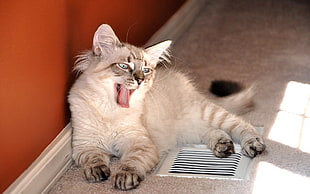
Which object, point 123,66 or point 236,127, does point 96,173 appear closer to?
point 123,66

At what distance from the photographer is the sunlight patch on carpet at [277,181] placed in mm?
2381

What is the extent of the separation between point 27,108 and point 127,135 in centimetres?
54

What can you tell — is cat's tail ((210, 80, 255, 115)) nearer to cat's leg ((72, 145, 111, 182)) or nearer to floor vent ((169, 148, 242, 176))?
floor vent ((169, 148, 242, 176))

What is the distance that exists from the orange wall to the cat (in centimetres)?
10

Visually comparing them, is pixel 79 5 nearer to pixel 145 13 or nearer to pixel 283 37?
pixel 145 13

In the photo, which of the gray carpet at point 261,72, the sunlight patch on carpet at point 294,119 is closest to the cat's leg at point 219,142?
the gray carpet at point 261,72

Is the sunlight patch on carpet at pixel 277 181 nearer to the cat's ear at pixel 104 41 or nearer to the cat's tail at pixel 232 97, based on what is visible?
the cat's tail at pixel 232 97

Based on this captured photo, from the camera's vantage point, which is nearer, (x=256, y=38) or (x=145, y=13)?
(x=145, y=13)

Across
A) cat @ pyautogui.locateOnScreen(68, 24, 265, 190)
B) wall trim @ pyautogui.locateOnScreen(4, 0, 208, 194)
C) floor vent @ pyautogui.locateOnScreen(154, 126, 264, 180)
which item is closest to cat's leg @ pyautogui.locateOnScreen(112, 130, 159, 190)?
cat @ pyautogui.locateOnScreen(68, 24, 265, 190)

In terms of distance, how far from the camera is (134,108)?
2637mm

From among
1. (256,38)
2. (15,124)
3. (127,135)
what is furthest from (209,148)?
(256,38)

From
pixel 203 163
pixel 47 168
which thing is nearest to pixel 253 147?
pixel 203 163

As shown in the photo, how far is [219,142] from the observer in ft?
9.09

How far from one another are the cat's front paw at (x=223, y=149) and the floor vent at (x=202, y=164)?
0.02 meters
